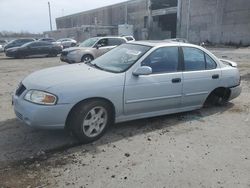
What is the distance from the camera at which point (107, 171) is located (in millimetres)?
4059

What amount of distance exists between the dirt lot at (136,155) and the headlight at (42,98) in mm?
703

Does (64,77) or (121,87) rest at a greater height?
(64,77)

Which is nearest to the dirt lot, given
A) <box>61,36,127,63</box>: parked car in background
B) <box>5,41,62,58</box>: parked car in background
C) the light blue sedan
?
the light blue sedan

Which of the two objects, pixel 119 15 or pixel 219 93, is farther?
pixel 119 15

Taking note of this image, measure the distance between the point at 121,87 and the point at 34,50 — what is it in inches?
845

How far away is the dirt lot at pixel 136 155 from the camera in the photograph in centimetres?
386

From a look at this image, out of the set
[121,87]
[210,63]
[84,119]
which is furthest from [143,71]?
[210,63]

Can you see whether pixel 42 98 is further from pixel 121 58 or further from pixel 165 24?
pixel 165 24

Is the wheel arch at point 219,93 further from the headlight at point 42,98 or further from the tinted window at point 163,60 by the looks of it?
the headlight at point 42,98

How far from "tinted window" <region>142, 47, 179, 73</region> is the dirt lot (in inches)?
41.1

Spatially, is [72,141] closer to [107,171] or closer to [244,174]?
[107,171]

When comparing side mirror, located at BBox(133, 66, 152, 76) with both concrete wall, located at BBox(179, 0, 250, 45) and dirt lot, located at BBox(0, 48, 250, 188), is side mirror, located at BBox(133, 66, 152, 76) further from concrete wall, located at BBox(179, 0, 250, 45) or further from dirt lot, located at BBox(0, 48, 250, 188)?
concrete wall, located at BBox(179, 0, 250, 45)

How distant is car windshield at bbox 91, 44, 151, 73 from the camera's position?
5520 mm

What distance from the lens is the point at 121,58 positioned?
5.84 m
